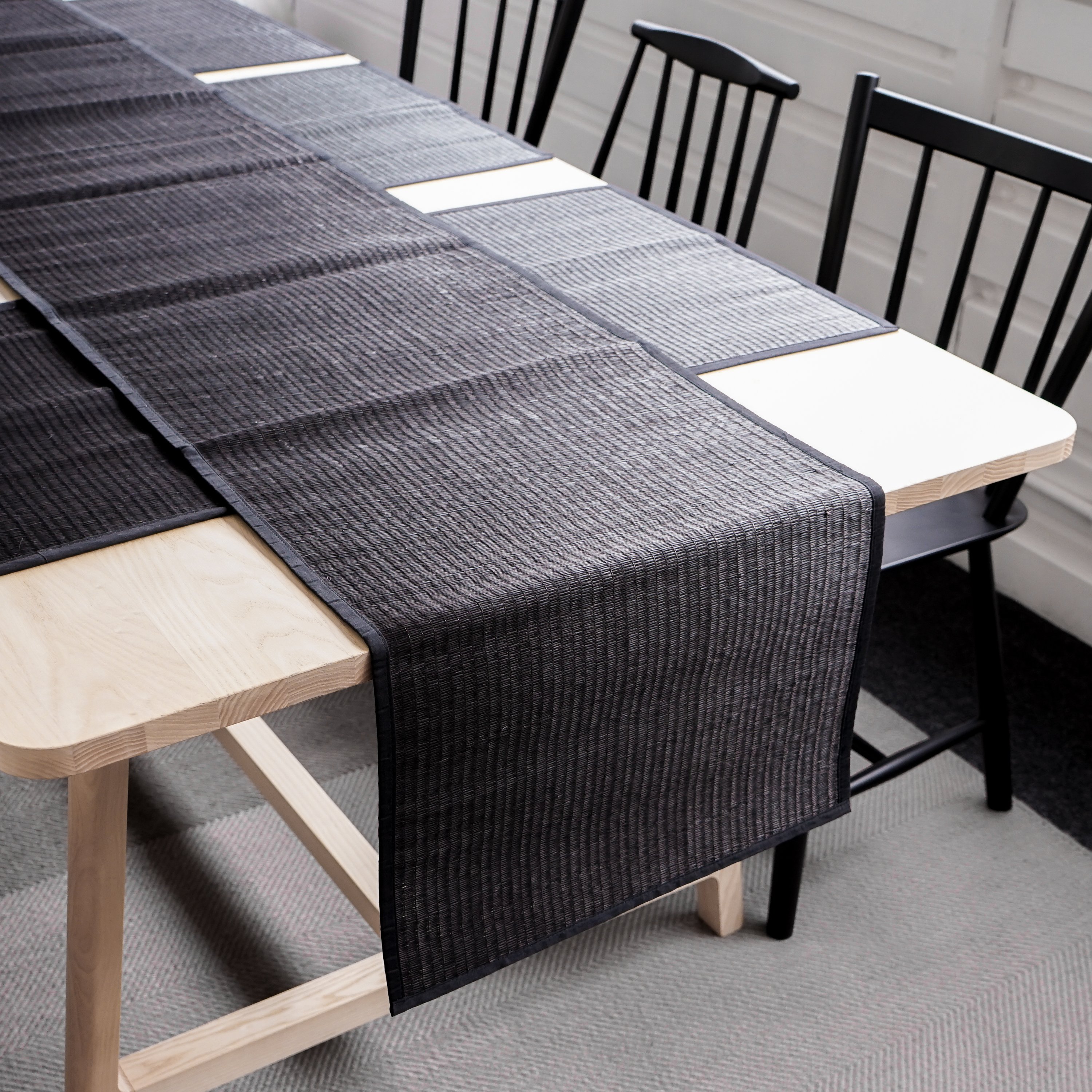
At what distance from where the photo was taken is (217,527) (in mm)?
952

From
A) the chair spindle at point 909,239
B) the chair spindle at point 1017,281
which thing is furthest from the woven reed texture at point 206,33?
the chair spindle at point 1017,281

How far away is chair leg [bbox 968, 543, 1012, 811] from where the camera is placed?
5.18ft

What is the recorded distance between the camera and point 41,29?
2.05m

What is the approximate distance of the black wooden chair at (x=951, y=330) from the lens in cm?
144

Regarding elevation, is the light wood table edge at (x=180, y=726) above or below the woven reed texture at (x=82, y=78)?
below

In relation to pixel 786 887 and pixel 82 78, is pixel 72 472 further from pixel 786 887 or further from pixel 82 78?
pixel 82 78

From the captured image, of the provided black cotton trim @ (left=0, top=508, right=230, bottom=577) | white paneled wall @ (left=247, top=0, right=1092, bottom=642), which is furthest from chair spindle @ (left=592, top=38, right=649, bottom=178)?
black cotton trim @ (left=0, top=508, right=230, bottom=577)

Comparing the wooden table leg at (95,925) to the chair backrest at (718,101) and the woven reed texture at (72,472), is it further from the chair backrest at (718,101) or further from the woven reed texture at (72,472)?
the chair backrest at (718,101)

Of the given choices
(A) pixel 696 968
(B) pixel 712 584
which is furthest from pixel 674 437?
(A) pixel 696 968

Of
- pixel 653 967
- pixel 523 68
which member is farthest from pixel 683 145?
pixel 653 967

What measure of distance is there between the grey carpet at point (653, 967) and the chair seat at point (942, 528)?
44 centimetres

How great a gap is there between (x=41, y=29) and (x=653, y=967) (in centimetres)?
163

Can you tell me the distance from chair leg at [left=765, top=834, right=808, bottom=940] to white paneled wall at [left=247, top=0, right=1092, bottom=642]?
86 centimetres

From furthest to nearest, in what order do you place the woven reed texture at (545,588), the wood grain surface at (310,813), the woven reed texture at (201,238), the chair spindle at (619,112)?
1. the chair spindle at (619,112)
2. the wood grain surface at (310,813)
3. the woven reed texture at (201,238)
4. the woven reed texture at (545,588)
